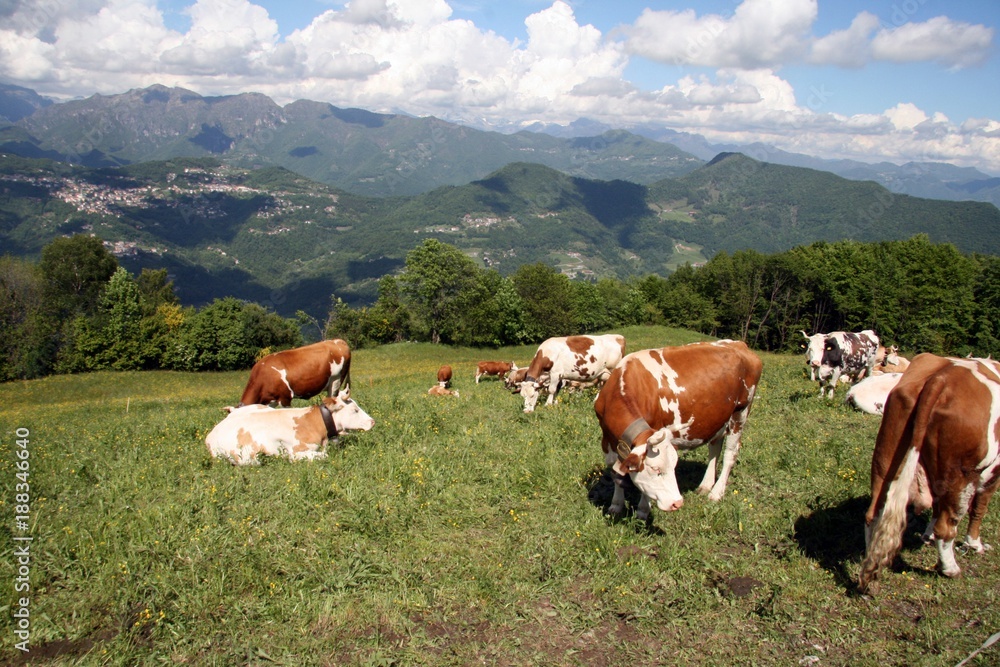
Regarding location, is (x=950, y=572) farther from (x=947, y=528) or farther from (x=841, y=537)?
(x=841, y=537)

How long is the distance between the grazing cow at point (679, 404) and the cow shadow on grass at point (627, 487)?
0.55 feet

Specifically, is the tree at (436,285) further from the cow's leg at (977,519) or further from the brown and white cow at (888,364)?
the cow's leg at (977,519)

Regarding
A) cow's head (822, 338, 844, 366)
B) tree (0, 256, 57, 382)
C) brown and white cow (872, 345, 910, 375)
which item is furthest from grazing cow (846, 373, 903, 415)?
tree (0, 256, 57, 382)

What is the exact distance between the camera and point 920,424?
19.5 ft

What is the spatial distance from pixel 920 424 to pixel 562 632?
4568 millimetres

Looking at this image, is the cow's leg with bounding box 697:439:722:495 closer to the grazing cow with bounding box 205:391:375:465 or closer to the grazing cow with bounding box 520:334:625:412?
the grazing cow with bounding box 205:391:375:465

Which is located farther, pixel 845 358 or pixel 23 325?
pixel 23 325

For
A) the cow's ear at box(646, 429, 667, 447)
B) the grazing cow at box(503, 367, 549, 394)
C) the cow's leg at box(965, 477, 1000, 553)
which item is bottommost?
the grazing cow at box(503, 367, 549, 394)

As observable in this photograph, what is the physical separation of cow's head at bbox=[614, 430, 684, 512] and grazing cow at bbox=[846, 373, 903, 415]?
9.01 meters

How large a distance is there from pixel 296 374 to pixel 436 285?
49269 millimetres

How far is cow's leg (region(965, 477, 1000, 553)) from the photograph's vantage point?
21.1ft

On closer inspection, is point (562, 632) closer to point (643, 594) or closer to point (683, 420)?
point (643, 594)

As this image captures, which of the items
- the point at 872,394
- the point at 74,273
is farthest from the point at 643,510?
the point at 74,273

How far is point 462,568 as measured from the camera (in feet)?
22.3
